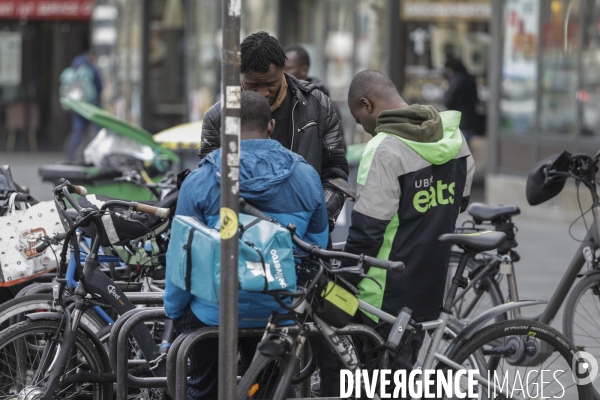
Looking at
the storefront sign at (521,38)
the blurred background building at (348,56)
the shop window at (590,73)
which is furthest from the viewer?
the storefront sign at (521,38)

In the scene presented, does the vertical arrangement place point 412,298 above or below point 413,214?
below

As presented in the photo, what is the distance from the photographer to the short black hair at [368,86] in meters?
4.21

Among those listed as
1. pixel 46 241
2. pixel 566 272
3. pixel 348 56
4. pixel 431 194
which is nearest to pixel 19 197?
pixel 46 241

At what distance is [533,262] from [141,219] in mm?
5609

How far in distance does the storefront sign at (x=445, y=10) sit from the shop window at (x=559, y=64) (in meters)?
3.00

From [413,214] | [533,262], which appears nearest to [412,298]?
[413,214]

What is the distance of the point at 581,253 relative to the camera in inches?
202

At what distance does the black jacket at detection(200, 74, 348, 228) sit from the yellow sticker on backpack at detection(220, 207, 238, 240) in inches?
55.9

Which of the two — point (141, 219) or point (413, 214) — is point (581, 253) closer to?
point (413, 214)

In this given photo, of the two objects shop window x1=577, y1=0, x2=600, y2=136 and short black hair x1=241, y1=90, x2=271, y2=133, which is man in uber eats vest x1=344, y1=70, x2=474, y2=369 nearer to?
short black hair x1=241, y1=90, x2=271, y2=133

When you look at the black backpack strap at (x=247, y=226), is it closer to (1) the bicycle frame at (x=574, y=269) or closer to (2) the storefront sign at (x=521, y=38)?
(1) the bicycle frame at (x=574, y=269)

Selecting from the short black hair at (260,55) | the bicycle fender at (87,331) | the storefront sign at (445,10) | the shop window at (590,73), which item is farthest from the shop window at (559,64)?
the bicycle fender at (87,331)

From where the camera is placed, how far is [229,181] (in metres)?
3.29

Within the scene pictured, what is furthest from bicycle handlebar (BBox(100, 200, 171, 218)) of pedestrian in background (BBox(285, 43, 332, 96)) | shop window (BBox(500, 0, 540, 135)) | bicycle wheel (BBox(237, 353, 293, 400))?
shop window (BBox(500, 0, 540, 135))
